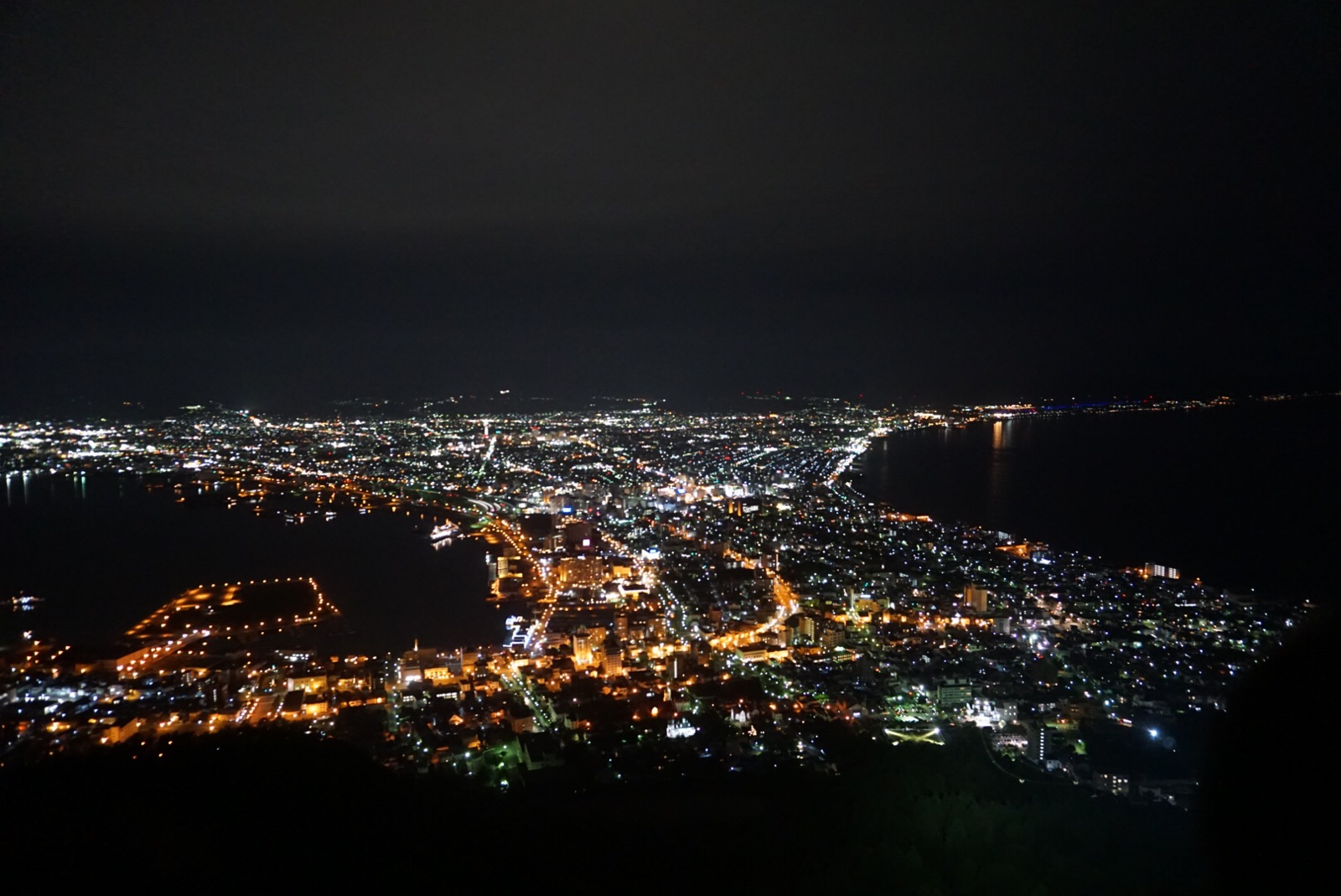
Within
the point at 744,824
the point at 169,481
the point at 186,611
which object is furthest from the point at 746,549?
the point at 169,481

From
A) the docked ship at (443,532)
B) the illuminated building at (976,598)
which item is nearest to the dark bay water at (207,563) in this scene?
the docked ship at (443,532)

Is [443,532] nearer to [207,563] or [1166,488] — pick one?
[207,563]

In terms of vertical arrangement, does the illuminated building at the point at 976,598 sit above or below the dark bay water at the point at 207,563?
above

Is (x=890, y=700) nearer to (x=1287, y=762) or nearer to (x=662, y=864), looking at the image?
(x=662, y=864)

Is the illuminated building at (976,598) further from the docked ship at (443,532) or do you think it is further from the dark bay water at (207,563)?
the docked ship at (443,532)

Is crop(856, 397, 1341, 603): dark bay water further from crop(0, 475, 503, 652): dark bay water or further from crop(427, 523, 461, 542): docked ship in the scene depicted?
crop(427, 523, 461, 542): docked ship
